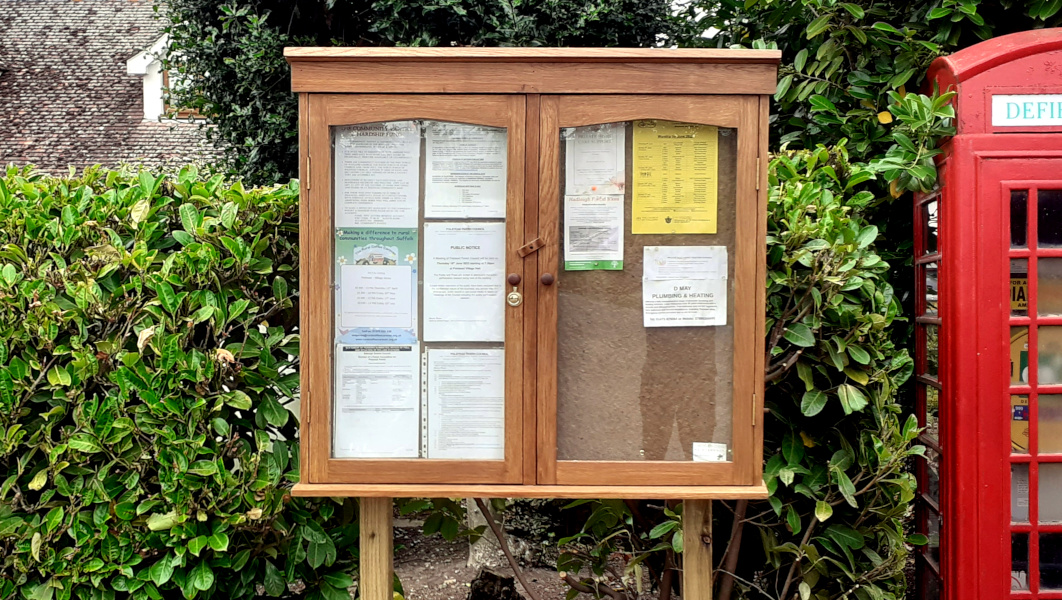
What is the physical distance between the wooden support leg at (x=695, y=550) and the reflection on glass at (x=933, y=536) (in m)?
1.19

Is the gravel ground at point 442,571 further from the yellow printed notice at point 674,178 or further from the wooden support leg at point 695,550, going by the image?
the yellow printed notice at point 674,178

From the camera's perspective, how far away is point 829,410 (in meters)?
2.92

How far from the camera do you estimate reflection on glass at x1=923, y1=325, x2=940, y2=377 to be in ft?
10.9

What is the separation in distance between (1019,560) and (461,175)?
8.21 ft

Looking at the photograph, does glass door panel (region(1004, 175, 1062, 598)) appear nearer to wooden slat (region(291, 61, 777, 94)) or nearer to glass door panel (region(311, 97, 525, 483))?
wooden slat (region(291, 61, 777, 94))

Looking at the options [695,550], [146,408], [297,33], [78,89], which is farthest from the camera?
[78,89]

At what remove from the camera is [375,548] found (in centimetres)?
266

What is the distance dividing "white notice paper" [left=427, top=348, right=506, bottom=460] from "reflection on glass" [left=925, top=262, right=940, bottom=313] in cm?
194

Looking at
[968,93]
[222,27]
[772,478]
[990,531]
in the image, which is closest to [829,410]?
[772,478]

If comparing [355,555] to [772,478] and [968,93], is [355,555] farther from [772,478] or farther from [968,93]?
[968,93]

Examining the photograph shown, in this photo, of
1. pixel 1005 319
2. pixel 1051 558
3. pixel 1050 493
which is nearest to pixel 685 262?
pixel 1005 319

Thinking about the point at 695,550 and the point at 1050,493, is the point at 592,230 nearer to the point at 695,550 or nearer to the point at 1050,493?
the point at 695,550

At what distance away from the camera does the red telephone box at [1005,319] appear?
285 cm

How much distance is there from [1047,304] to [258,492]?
2.91 meters
